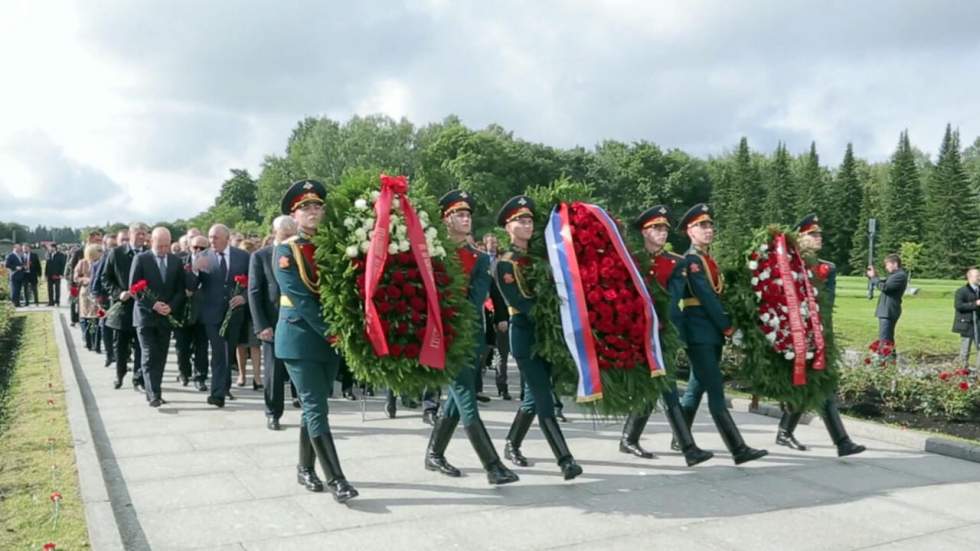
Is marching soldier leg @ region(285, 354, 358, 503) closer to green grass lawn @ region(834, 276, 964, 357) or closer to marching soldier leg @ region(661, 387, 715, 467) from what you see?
marching soldier leg @ region(661, 387, 715, 467)

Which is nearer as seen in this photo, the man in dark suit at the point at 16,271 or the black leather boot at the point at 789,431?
the black leather boot at the point at 789,431

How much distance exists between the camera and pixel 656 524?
5520 mm

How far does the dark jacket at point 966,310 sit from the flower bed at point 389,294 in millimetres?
11602

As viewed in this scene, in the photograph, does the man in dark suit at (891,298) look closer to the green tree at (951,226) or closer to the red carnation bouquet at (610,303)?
the red carnation bouquet at (610,303)

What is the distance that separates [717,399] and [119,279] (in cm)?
786

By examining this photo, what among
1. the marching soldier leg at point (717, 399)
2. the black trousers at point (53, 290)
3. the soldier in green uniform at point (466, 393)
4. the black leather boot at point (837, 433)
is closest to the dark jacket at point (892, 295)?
the black leather boot at point (837, 433)

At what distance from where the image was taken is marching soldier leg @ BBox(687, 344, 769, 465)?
22.8 ft

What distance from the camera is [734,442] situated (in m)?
6.97

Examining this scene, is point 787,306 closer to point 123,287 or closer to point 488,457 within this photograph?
point 488,457

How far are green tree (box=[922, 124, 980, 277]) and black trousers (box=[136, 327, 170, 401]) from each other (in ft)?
232

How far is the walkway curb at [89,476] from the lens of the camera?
5.03 metres

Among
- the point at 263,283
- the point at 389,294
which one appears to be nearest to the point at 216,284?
the point at 263,283

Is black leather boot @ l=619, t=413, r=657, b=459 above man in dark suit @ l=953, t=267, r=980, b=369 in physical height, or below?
below

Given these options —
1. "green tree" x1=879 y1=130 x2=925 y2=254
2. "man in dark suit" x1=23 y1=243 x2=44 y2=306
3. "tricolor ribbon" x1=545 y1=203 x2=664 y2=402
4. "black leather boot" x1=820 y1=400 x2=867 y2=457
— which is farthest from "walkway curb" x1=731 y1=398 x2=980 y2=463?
"green tree" x1=879 y1=130 x2=925 y2=254
